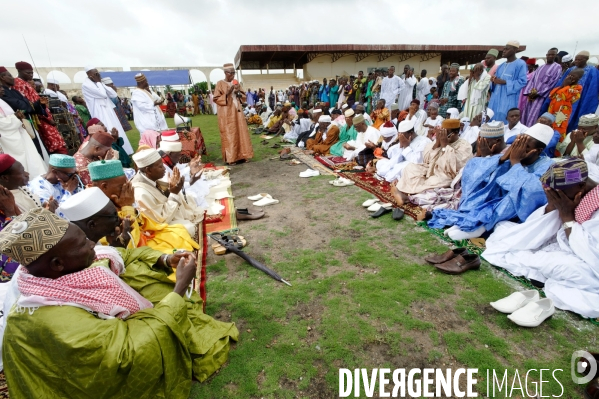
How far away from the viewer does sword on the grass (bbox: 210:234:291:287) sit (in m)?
3.24

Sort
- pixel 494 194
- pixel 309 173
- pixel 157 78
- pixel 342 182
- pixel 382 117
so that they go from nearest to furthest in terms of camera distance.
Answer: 1. pixel 494 194
2. pixel 342 182
3. pixel 309 173
4. pixel 382 117
5. pixel 157 78

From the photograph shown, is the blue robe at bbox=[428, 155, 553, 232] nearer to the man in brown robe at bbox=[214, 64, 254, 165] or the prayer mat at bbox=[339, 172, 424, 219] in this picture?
the prayer mat at bbox=[339, 172, 424, 219]

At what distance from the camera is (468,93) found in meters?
7.06

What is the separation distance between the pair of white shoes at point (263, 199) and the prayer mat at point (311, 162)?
76.2 inches

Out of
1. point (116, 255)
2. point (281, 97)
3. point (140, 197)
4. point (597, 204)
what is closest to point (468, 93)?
point (597, 204)

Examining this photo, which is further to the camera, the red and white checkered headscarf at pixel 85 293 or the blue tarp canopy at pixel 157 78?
the blue tarp canopy at pixel 157 78

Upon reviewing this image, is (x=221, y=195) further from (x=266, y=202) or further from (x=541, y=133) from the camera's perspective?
(x=541, y=133)

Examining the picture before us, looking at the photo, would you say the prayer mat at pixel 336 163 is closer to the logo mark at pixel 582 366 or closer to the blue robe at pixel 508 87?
the blue robe at pixel 508 87

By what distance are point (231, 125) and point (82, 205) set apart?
21.0ft

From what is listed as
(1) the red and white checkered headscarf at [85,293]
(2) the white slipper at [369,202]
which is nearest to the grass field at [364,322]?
(1) the red and white checkered headscarf at [85,293]

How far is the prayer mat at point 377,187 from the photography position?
463 centimetres

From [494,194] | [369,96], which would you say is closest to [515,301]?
[494,194]

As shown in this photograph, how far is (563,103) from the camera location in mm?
5859

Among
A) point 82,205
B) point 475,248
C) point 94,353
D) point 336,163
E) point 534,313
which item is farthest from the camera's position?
point 336,163
